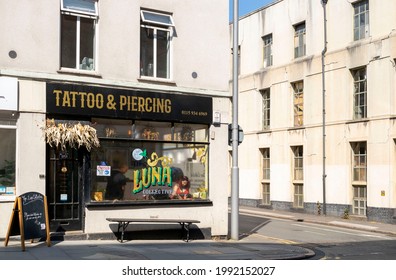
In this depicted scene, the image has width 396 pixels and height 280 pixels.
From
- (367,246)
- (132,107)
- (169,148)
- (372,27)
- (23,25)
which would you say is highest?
(372,27)

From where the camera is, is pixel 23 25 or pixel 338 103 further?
pixel 338 103

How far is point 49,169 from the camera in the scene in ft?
43.2

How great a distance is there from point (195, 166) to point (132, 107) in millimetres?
2636

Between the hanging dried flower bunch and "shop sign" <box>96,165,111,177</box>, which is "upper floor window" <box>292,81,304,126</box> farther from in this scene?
the hanging dried flower bunch

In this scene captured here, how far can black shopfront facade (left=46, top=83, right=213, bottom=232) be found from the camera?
13242 mm

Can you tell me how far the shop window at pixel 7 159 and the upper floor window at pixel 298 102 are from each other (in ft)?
62.8

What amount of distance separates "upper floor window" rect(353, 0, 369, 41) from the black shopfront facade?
13.2m

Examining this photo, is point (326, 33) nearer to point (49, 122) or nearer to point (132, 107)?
point (132, 107)

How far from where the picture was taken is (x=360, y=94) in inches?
1003

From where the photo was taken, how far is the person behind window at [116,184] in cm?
1391

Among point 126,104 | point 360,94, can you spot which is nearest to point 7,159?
point 126,104

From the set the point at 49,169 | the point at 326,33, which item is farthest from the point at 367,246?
the point at 326,33

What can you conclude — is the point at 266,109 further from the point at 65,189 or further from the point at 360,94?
the point at 65,189

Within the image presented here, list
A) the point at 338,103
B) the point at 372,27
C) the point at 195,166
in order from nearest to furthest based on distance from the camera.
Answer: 1. the point at 195,166
2. the point at 372,27
3. the point at 338,103
